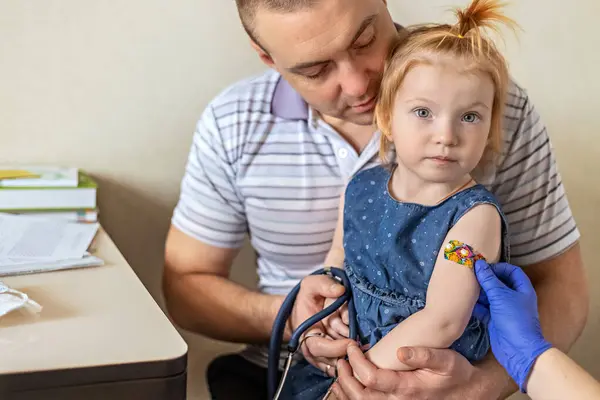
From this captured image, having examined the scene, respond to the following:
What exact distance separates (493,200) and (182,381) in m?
0.52

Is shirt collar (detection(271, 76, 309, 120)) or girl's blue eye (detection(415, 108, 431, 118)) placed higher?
girl's blue eye (detection(415, 108, 431, 118))

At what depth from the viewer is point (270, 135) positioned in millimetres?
1398

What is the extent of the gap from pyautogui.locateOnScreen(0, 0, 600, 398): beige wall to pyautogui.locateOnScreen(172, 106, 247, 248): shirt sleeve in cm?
22

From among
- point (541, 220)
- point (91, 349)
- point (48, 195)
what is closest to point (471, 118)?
point (541, 220)

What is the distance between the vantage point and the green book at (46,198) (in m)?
1.44

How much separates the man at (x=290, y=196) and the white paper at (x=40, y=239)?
0.20 metres

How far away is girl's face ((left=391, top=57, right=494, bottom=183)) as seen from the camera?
1.03 m

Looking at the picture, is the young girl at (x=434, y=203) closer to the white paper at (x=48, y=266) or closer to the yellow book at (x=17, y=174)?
the white paper at (x=48, y=266)

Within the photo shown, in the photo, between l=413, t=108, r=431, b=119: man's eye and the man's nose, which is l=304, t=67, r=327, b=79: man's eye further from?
l=413, t=108, r=431, b=119: man's eye

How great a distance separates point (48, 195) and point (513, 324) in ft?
3.09

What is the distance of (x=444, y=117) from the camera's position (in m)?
1.03

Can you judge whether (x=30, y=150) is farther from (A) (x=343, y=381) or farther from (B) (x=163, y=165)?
(A) (x=343, y=381)

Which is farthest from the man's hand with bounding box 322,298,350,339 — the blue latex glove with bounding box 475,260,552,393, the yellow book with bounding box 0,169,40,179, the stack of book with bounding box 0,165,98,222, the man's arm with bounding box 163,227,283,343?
the yellow book with bounding box 0,169,40,179

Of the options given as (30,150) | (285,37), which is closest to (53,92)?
(30,150)
